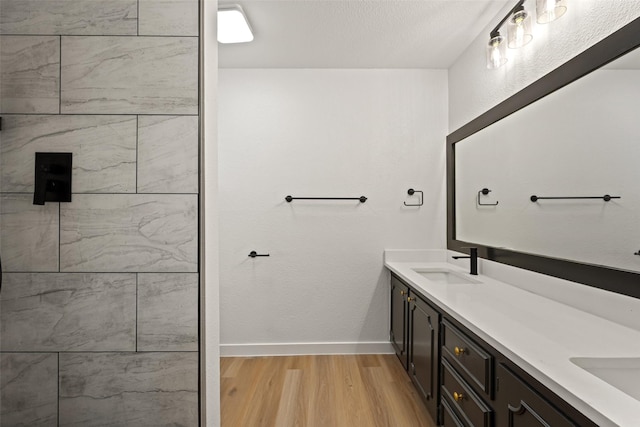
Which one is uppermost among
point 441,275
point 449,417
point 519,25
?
point 519,25

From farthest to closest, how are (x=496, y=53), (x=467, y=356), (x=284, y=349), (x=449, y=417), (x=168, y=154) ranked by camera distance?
(x=284, y=349) → (x=496, y=53) → (x=449, y=417) → (x=467, y=356) → (x=168, y=154)

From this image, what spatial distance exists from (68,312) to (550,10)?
7.63 ft

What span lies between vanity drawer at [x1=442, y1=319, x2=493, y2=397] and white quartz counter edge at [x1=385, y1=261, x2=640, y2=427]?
85 millimetres

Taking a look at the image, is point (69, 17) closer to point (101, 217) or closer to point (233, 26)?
point (101, 217)

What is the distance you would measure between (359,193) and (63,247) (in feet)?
7.96

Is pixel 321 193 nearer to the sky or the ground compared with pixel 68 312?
nearer to the sky

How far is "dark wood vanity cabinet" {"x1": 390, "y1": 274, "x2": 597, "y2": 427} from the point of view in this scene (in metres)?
1.03

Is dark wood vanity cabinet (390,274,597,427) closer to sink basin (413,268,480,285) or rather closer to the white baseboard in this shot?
sink basin (413,268,480,285)

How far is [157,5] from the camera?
3.76 ft

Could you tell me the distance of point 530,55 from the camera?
6.63ft

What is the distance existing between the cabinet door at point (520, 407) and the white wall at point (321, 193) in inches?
78.7

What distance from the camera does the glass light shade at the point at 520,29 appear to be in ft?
6.07

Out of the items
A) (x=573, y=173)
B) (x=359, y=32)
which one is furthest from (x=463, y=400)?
(x=359, y=32)

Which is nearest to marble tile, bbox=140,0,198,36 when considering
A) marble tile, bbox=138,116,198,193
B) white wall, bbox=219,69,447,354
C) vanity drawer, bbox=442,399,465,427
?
marble tile, bbox=138,116,198,193
